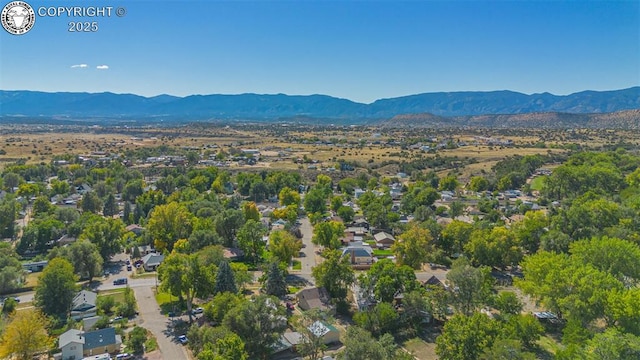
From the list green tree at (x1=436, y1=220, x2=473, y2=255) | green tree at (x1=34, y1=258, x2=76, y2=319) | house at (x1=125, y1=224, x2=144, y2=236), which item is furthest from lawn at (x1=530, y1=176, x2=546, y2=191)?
green tree at (x1=34, y1=258, x2=76, y2=319)

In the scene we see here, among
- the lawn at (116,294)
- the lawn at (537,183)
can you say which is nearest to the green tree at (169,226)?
the lawn at (116,294)

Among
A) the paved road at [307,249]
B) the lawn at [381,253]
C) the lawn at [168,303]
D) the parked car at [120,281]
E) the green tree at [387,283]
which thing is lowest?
the lawn at [381,253]

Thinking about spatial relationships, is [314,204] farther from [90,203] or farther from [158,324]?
[158,324]

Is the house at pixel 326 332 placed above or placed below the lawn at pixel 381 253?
above

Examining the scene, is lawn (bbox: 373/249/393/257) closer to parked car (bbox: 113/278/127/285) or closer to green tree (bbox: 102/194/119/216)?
parked car (bbox: 113/278/127/285)

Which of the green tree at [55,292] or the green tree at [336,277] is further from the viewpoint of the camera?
the green tree at [336,277]

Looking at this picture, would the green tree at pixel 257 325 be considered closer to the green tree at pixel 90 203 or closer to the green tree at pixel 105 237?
the green tree at pixel 105 237

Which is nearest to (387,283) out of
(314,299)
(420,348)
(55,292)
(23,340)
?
(420,348)
